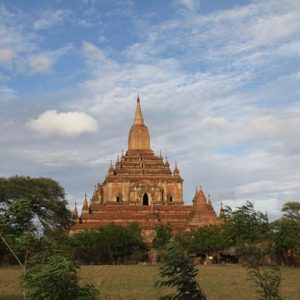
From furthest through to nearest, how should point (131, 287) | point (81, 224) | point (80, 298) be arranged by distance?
point (81, 224)
point (131, 287)
point (80, 298)

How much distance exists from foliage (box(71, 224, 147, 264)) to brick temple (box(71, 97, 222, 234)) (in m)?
5.95

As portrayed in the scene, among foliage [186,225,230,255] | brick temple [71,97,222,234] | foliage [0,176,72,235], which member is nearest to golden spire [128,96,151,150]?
brick temple [71,97,222,234]

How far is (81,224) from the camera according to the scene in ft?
206

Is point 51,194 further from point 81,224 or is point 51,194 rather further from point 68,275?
point 68,275

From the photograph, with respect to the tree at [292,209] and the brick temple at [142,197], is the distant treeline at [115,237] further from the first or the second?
the tree at [292,209]

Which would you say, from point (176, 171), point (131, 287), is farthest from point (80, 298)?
point (176, 171)

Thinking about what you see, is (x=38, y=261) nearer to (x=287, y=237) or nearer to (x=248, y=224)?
(x=248, y=224)

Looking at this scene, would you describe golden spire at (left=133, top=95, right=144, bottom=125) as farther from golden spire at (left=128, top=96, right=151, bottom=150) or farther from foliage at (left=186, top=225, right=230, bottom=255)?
foliage at (left=186, top=225, right=230, bottom=255)

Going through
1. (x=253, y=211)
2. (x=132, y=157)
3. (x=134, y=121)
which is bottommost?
(x=253, y=211)

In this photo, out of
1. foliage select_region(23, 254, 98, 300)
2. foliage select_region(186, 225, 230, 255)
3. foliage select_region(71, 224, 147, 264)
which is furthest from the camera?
foliage select_region(71, 224, 147, 264)

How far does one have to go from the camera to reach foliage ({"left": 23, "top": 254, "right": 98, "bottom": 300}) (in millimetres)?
11188

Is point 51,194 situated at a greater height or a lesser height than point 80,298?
greater

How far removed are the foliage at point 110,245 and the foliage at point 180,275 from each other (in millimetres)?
43589

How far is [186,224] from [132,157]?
15979mm
